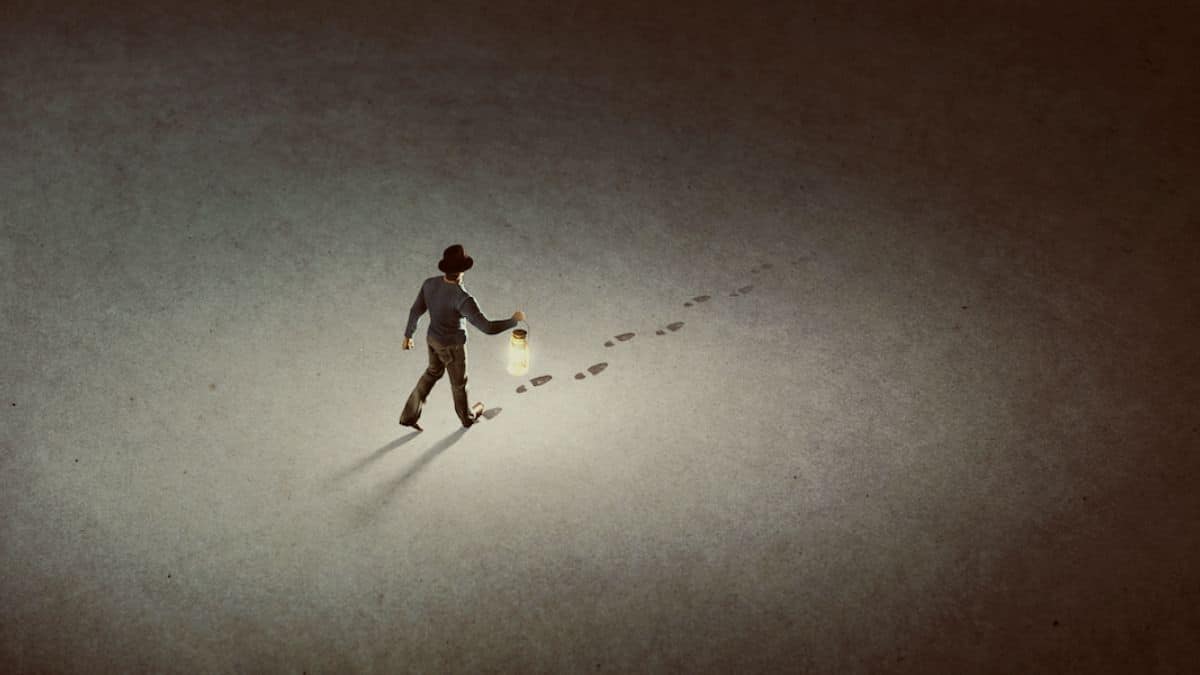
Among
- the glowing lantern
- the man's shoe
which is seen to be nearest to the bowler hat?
the glowing lantern

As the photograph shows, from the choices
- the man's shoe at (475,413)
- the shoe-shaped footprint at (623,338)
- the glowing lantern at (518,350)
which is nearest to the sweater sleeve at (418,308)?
the glowing lantern at (518,350)

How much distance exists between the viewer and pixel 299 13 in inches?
334

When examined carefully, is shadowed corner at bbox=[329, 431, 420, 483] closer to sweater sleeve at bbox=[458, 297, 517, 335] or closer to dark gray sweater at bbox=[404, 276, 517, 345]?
dark gray sweater at bbox=[404, 276, 517, 345]

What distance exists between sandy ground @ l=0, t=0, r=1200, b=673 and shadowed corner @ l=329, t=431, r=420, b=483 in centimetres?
2

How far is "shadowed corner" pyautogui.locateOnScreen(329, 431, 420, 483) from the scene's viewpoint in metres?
4.97

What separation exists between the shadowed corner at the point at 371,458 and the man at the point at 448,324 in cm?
11

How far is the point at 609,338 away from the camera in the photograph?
230 inches

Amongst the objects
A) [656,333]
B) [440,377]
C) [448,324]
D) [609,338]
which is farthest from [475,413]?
[656,333]

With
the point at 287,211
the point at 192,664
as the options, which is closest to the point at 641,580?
the point at 192,664

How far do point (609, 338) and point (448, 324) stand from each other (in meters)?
1.43

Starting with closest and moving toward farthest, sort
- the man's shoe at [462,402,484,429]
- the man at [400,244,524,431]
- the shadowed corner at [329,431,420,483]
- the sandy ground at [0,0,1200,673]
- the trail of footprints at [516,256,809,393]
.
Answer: the sandy ground at [0,0,1200,673] < the man at [400,244,524,431] < the shadowed corner at [329,431,420,483] < the man's shoe at [462,402,484,429] < the trail of footprints at [516,256,809,393]

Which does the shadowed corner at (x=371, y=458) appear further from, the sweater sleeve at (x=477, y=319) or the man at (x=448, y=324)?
the sweater sleeve at (x=477, y=319)

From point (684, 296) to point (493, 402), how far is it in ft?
5.04

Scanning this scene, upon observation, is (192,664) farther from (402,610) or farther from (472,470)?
(472,470)
